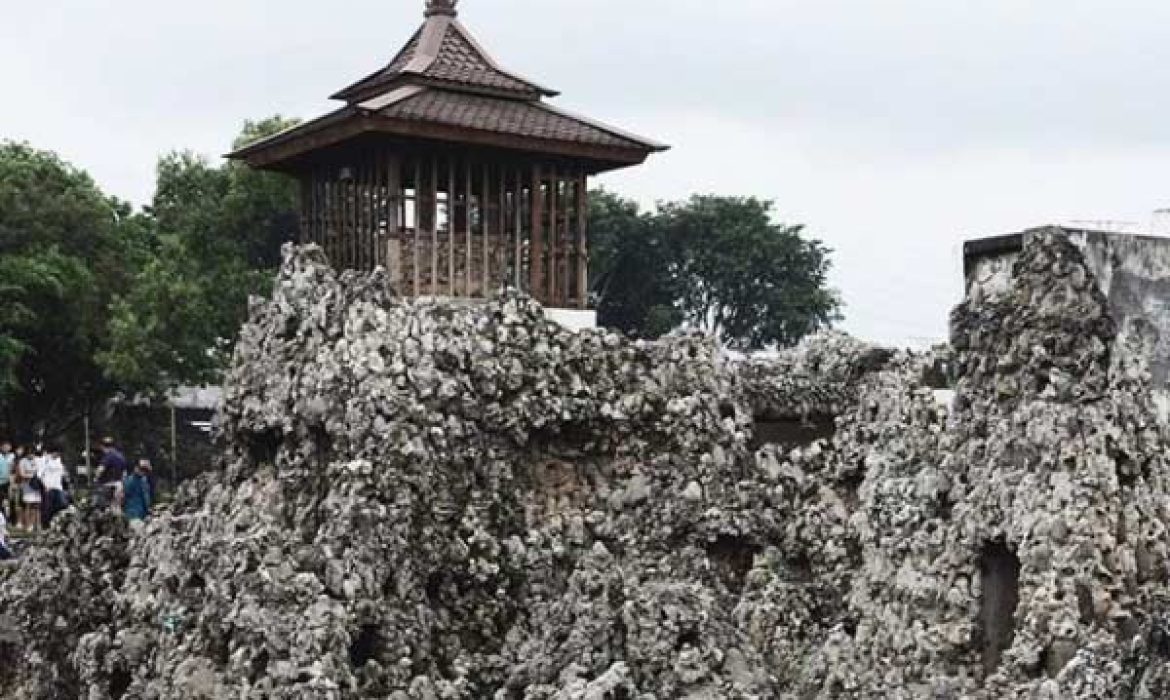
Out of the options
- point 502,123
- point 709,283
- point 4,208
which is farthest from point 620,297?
point 502,123

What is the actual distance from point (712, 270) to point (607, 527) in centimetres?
5064

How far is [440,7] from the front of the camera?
74.0 ft

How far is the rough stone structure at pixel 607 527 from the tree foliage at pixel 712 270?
47353 mm

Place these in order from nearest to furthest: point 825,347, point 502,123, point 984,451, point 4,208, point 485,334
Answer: point 984,451 → point 485,334 → point 825,347 → point 502,123 → point 4,208

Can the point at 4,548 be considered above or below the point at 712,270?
below

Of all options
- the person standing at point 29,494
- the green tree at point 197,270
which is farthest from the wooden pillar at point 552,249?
the green tree at point 197,270

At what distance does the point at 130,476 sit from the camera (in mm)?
19438

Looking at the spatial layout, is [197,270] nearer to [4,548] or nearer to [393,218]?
[393,218]

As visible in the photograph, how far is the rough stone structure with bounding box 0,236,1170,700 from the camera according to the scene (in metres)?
5.41

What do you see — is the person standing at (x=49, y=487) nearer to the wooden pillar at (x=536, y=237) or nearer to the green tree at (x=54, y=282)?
the wooden pillar at (x=536, y=237)

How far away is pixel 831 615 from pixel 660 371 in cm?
188

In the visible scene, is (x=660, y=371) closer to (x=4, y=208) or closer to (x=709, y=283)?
(x=4, y=208)

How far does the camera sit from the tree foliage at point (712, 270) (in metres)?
58.4

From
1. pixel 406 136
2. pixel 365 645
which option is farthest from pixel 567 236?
pixel 365 645
